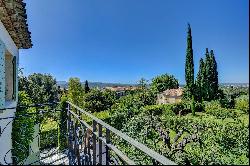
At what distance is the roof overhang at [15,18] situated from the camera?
427 cm

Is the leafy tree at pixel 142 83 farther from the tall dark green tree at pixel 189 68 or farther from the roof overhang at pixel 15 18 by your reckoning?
the roof overhang at pixel 15 18

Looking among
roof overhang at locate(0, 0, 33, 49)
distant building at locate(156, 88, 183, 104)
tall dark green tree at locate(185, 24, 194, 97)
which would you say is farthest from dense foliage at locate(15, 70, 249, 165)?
distant building at locate(156, 88, 183, 104)

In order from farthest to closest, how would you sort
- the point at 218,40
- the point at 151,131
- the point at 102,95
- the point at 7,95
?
the point at 102,95 → the point at 151,131 → the point at 7,95 → the point at 218,40

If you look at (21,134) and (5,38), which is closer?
(5,38)

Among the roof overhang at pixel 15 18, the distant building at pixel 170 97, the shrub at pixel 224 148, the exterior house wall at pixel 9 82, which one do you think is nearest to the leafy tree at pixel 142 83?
the distant building at pixel 170 97

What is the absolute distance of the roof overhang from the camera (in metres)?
4.27

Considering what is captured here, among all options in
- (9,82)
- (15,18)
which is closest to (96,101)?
(9,82)

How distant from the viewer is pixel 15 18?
Answer: 5039 mm

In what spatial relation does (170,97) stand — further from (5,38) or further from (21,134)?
(5,38)

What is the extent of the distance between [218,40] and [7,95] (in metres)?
6.49

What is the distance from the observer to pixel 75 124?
405cm

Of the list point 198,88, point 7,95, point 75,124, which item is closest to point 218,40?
point 75,124

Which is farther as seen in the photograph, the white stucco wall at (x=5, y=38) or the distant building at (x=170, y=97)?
the distant building at (x=170, y=97)

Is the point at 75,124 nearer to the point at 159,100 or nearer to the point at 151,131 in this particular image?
the point at 151,131
